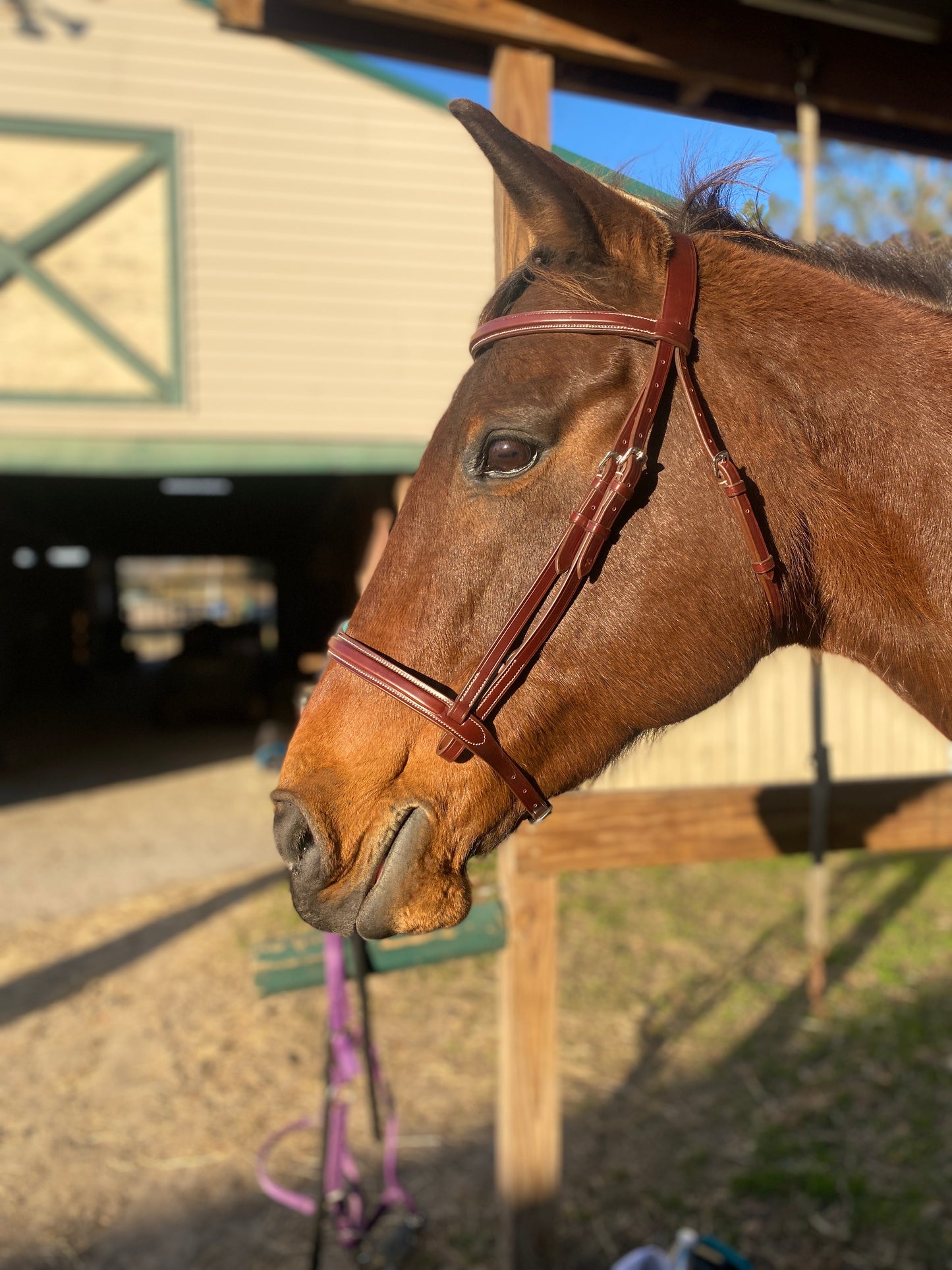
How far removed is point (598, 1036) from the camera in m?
4.31

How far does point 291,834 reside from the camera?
4.00ft

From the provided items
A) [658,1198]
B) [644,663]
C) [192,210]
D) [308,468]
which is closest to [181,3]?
[192,210]

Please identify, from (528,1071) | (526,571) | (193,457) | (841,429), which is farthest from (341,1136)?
(193,457)

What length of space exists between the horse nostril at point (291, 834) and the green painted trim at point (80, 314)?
6234mm

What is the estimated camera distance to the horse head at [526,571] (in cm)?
122

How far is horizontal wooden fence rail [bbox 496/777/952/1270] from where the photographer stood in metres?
2.54

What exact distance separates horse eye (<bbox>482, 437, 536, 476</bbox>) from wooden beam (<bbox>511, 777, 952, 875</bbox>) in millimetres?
1412

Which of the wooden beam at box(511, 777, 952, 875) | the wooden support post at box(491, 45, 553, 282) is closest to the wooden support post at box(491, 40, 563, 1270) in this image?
the wooden beam at box(511, 777, 952, 875)

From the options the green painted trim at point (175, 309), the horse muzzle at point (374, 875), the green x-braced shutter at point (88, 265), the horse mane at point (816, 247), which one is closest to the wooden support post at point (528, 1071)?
the horse muzzle at point (374, 875)

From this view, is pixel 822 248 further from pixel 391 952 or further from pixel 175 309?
pixel 175 309

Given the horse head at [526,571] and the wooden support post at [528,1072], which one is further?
the wooden support post at [528,1072]

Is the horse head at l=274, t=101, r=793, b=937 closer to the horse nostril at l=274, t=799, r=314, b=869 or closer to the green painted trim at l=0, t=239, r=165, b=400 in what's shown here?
the horse nostril at l=274, t=799, r=314, b=869

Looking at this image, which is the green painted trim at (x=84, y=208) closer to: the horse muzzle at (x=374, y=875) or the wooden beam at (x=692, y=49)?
the wooden beam at (x=692, y=49)

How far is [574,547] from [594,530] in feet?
0.12
